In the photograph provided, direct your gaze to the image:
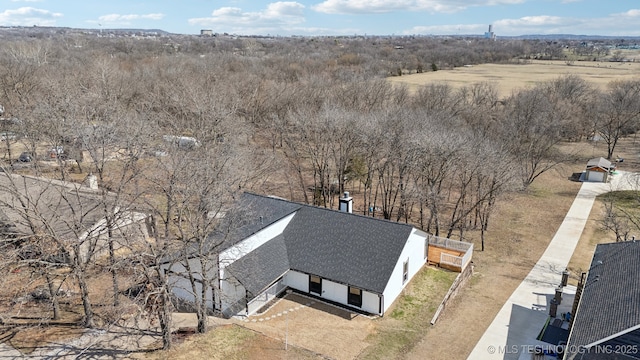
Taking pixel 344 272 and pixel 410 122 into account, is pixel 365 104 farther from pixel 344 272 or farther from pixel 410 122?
pixel 344 272

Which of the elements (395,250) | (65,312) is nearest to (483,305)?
(395,250)

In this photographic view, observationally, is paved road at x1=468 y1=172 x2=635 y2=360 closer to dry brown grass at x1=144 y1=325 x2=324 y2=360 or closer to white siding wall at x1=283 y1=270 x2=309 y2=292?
dry brown grass at x1=144 y1=325 x2=324 y2=360

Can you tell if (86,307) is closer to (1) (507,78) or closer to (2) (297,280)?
(2) (297,280)

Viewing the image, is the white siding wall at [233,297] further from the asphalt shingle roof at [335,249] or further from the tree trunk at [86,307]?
the tree trunk at [86,307]

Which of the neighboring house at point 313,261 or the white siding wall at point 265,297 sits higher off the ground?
the neighboring house at point 313,261

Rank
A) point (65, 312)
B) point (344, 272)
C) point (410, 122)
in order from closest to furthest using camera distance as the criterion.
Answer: point (65, 312)
point (344, 272)
point (410, 122)

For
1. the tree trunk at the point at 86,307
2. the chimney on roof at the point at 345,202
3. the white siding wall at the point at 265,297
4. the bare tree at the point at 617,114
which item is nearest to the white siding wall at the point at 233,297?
the white siding wall at the point at 265,297

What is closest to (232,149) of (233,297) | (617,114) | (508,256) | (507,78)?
(233,297)
